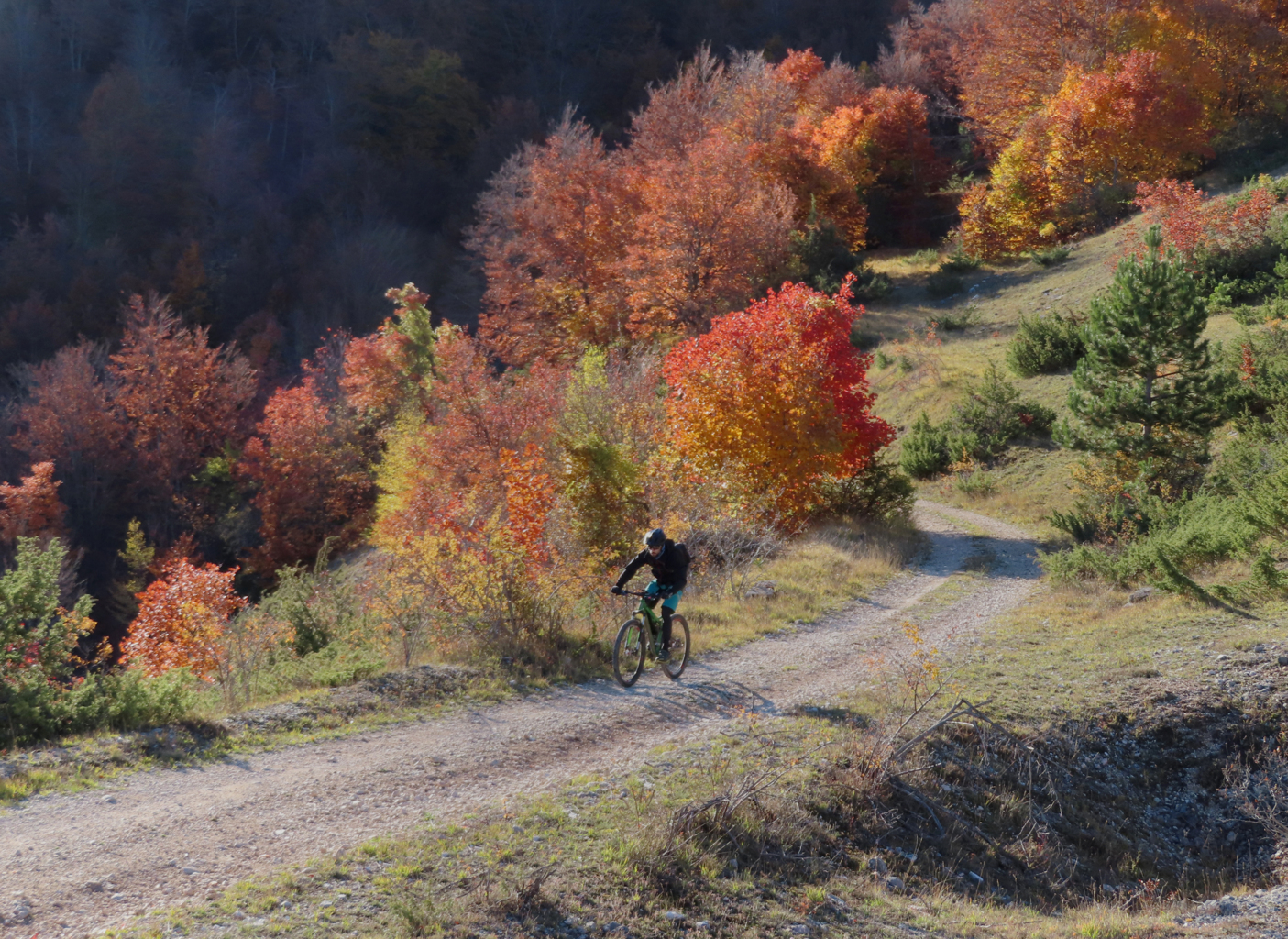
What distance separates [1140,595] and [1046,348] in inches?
637

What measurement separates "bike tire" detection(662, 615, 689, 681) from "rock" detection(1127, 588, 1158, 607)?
750cm

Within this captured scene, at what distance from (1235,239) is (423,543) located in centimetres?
2886

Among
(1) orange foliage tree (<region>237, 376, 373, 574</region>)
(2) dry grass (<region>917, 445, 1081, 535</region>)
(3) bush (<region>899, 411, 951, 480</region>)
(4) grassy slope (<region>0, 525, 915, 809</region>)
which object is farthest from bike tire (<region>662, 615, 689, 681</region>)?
(1) orange foliage tree (<region>237, 376, 373, 574</region>)

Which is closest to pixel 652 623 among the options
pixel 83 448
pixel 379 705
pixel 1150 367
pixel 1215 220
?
pixel 379 705

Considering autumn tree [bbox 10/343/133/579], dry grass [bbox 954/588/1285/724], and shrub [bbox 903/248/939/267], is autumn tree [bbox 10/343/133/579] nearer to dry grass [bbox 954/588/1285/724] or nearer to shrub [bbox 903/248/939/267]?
shrub [bbox 903/248/939/267]

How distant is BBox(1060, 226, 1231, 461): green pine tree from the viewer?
17125 millimetres

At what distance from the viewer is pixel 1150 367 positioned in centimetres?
1742

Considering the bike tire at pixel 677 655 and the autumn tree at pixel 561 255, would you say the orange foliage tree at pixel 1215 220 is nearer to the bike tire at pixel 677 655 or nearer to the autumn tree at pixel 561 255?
the autumn tree at pixel 561 255

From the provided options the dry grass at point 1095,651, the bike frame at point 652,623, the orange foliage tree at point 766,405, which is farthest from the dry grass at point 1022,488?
the bike frame at point 652,623

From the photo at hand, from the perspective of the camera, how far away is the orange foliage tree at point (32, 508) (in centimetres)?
3591

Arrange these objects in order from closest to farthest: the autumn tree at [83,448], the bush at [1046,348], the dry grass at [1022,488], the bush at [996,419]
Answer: the dry grass at [1022,488], the bush at [996,419], the bush at [1046,348], the autumn tree at [83,448]

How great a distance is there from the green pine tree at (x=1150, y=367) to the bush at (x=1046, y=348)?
9638 millimetres

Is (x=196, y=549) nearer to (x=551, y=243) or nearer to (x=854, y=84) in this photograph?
(x=551, y=243)

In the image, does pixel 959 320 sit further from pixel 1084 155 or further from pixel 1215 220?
Answer: pixel 1084 155
